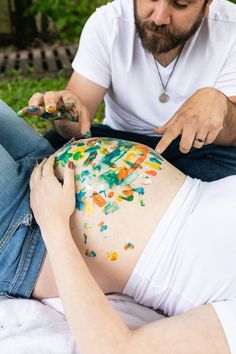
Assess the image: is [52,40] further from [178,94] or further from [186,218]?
[186,218]

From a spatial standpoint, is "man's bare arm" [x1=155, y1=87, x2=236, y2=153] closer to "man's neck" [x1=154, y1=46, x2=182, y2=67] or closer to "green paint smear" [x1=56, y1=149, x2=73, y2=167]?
"green paint smear" [x1=56, y1=149, x2=73, y2=167]

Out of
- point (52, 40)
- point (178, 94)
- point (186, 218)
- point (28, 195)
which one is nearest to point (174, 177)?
point (186, 218)

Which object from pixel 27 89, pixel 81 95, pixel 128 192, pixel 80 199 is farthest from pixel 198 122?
pixel 27 89

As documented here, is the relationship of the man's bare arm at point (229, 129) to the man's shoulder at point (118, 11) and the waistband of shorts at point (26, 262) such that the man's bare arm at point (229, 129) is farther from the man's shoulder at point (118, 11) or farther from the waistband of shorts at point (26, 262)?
the waistband of shorts at point (26, 262)

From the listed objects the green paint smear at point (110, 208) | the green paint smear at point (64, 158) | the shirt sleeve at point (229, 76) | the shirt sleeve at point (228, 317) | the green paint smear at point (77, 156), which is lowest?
the shirt sleeve at point (228, 317)

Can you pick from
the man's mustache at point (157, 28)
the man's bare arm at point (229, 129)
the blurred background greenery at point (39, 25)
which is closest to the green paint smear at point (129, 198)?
the man's bare arm at point (229, 129)

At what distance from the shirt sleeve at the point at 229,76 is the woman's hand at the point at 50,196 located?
27.1 inches

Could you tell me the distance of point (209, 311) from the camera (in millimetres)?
958

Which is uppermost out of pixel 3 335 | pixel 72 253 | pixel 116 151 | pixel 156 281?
pixel 116 151

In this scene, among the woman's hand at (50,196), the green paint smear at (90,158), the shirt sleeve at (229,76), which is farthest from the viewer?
Result: the shirt sleeve at (229,76)

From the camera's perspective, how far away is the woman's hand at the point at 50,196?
1.04m

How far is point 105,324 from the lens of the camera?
0.92 meters

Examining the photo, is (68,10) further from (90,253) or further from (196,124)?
(90,253)

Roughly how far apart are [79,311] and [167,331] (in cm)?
18
